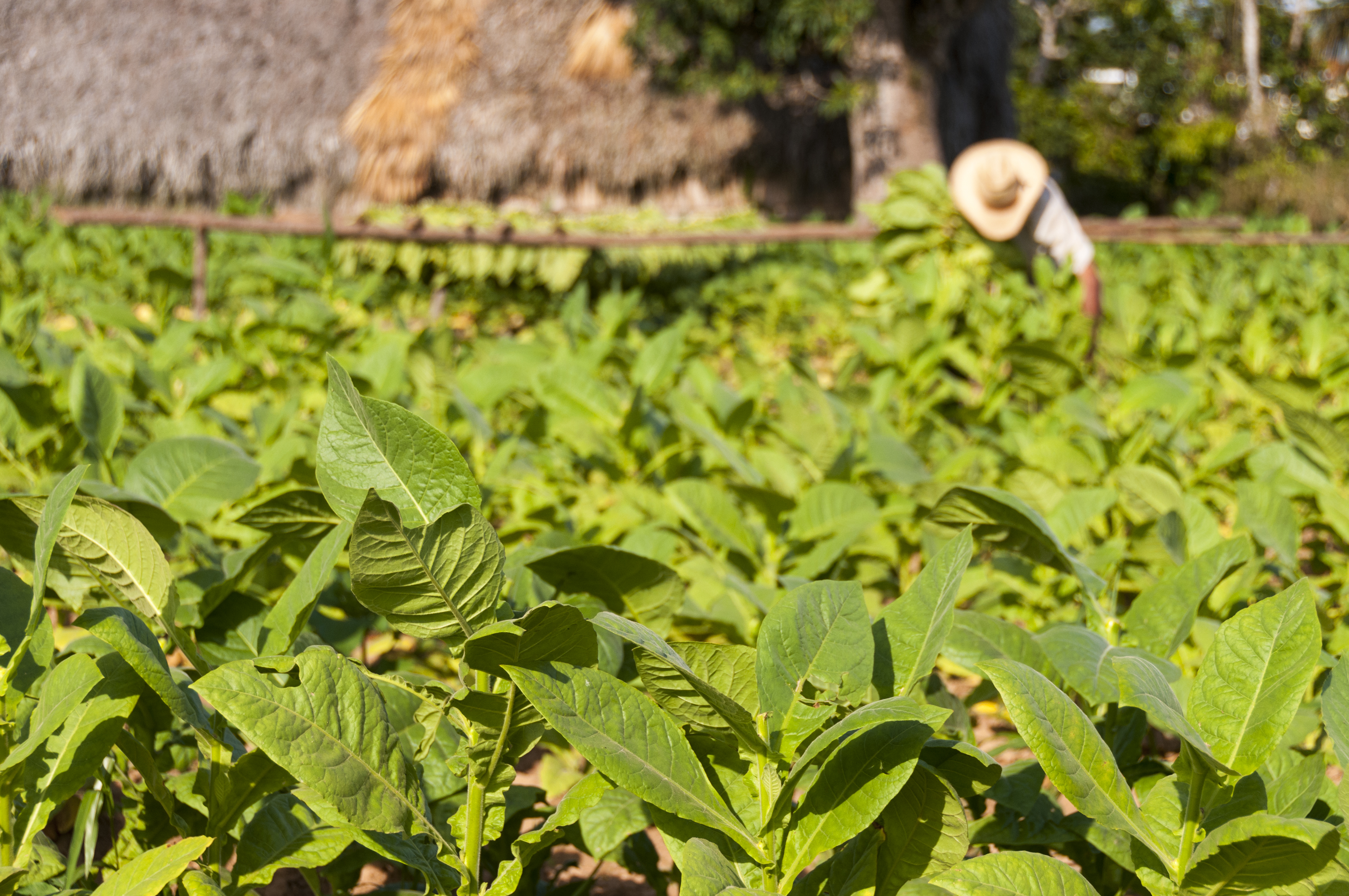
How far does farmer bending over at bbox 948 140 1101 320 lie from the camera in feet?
13.0

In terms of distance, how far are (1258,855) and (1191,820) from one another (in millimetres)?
72

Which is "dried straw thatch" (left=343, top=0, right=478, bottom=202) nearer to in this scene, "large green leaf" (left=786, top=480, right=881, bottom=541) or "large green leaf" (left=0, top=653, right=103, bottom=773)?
"large green leaf" (left=786, top=480, right=881, bottom=541)

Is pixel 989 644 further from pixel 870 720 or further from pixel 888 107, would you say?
pixel 888 107

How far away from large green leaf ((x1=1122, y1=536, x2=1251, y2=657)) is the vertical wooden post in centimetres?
426

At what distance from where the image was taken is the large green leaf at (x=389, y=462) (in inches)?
26.8

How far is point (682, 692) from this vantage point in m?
0.68

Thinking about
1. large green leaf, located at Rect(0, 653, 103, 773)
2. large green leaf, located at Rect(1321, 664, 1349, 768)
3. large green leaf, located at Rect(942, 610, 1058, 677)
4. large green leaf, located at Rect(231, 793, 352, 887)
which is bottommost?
large green leaf, located at Rect(231, 793, 352, 887)

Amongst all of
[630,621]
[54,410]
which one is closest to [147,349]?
[54,410]

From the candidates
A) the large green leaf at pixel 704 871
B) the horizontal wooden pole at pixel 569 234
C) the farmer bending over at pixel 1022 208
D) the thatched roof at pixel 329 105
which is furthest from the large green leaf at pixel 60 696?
the thatched roof at pixel 329 105

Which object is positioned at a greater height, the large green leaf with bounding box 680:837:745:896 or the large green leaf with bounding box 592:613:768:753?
the large green leaf with bounding box 592:613:768:753

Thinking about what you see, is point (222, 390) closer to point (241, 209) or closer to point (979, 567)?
point (979, 567)

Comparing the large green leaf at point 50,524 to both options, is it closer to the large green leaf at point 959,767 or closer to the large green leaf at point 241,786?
the large green leaf at point 241,786

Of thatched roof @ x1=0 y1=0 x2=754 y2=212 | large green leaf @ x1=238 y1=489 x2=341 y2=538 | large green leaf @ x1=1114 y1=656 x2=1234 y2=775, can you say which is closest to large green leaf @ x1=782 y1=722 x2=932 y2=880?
large green leaf @ x1=1114 y1=656 x2=1234 y2=775

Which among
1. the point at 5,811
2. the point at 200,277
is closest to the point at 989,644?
the point at 5,811
